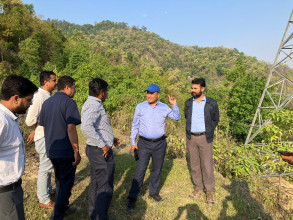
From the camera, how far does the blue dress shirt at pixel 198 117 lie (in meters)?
3.51

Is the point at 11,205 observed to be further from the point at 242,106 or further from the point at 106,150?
the point at 242,106

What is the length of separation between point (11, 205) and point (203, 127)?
116 inches

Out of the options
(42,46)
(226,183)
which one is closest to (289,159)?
(226,183)

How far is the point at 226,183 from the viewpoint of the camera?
170 inches

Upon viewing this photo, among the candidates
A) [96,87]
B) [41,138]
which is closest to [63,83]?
[96,87]

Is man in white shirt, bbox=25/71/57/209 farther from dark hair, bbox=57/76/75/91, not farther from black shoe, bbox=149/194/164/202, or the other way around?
black shoe, bbox=149/194/164/202

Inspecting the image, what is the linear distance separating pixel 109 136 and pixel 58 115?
75 centimetres

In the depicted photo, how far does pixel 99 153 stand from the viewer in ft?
8.32

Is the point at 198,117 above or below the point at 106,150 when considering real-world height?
above

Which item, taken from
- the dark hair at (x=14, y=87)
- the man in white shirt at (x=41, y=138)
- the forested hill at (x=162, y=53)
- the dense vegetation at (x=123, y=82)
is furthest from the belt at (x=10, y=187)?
the forested hill at (x=162, y=53)

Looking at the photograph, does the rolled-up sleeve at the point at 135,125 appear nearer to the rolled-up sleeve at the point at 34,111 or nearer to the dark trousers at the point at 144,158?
the dark trousers at the point at 144,158

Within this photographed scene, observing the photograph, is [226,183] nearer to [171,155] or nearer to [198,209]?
[198,209]

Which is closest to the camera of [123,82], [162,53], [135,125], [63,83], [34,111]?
[63,83]

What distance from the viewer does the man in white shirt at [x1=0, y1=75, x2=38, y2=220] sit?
1.53 m
